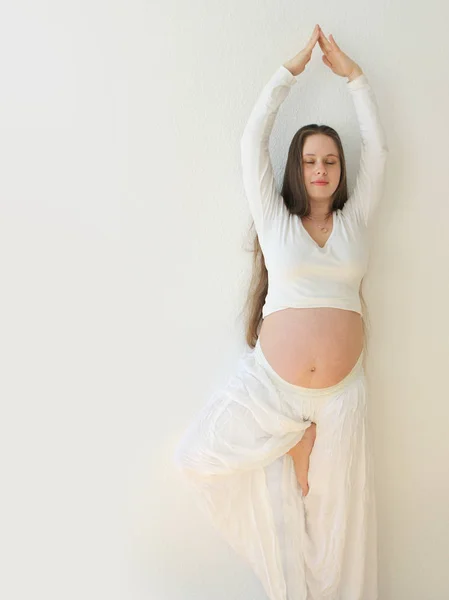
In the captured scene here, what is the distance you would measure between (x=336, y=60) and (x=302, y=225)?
0.45 m

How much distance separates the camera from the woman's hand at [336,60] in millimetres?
1700

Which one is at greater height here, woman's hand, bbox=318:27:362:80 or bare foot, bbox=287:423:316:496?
woman's hand, bbox=318:27:362:80

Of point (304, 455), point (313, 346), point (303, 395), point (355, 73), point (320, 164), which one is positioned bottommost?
point (304, 455)

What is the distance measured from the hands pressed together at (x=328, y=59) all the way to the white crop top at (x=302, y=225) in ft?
0.08

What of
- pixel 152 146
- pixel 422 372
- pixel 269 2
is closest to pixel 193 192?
pixel 152 146

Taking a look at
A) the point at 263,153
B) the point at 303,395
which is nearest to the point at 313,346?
the point at 303,395

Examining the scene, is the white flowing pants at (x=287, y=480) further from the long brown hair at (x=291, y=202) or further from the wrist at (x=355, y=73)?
the wrist at (x=355, y=73)

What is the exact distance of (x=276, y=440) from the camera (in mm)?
1640

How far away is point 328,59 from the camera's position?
68.2 inches

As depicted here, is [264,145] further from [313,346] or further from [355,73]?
[313,346]

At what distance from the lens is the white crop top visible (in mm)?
1646

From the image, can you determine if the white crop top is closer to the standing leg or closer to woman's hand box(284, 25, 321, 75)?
woman's hand box(284, 25, 321, 75)

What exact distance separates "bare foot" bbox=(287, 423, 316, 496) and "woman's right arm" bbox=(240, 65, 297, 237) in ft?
1.76

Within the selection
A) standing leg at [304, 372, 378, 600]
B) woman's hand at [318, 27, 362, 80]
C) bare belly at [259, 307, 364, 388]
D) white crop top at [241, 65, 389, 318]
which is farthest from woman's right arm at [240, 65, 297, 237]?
standing leg at [304, 372, 378, 600]
